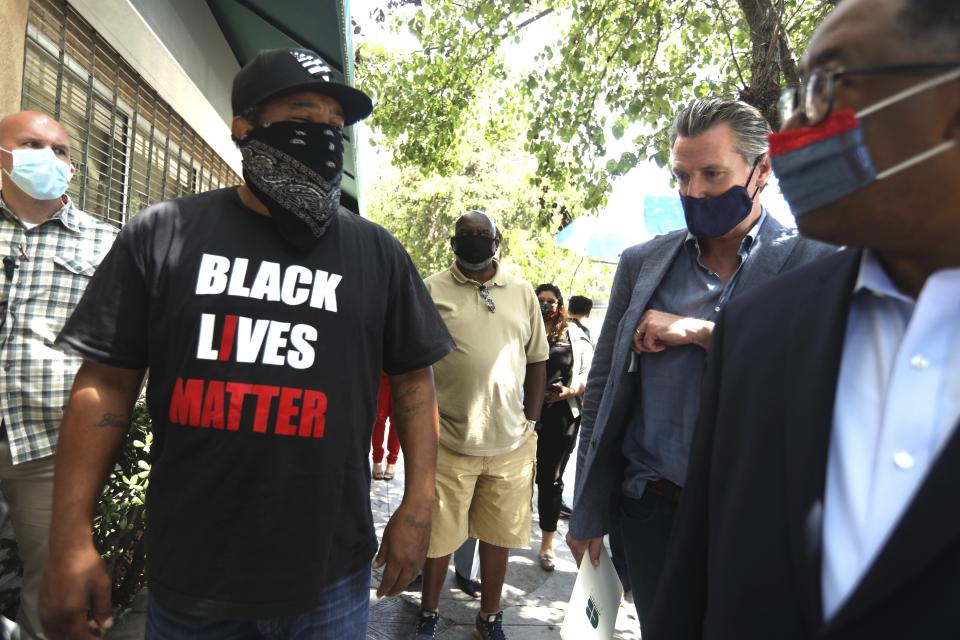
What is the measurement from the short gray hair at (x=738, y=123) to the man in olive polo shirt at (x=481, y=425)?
182 centimetres

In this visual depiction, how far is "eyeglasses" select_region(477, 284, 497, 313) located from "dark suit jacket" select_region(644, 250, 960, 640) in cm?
251

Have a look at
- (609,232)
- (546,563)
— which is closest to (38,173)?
(546,563)

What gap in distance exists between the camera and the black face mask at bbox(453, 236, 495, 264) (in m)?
3.81

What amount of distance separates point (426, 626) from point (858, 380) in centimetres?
313

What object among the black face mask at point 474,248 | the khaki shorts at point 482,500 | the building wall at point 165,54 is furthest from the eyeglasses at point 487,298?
the building wall at point 165,54

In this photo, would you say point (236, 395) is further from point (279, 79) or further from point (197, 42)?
point (197, 42)

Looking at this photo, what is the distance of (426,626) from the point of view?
11.6 feet

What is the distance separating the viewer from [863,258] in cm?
105

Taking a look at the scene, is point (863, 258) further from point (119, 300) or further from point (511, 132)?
point (511, 132)

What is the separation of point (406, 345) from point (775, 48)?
3.79 meters

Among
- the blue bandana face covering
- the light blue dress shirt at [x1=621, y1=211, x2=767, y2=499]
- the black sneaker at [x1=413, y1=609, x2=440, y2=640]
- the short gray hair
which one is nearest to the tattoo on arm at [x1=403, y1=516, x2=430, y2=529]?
the light blue dress shirt at [x1=621, y1=211, x2=767, y2=499]

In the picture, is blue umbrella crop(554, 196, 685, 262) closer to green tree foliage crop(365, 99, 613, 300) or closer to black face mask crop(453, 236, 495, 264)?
black face mask crop(453, 236, 495, 264)

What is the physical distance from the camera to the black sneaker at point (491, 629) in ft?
11.7

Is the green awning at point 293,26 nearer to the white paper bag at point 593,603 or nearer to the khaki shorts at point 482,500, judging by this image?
the khaki shorts at point 482,500
